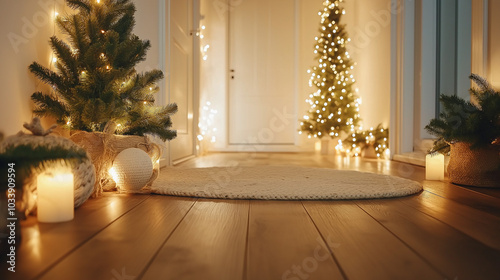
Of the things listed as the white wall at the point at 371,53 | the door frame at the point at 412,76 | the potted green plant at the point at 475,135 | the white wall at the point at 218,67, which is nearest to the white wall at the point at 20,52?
the potted green plant at the point at 475,135

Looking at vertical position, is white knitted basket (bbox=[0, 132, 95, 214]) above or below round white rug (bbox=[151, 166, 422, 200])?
above

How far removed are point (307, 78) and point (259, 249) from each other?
5.16m

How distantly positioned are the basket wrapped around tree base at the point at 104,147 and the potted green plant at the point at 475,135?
1445 millimetres

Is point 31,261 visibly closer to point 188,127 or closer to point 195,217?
point 195,217

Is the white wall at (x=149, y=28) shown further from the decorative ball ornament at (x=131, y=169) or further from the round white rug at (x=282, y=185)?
the decorative ball ornament at (x=131, y=169)

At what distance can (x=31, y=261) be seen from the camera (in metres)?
0.74

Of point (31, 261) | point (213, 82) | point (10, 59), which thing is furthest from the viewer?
point (213, 82)

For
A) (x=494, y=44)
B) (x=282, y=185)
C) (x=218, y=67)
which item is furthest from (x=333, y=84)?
(x=282, y=185)

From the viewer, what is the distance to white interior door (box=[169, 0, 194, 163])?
Answer: 3.18 meters

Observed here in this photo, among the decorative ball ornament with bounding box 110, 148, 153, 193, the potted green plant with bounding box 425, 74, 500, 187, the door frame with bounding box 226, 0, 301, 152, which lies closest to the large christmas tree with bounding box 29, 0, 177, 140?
the decorative ball ornament with bounding box 110, 148, 153, 193

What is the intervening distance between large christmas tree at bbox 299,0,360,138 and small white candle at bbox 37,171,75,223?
13.7 ft

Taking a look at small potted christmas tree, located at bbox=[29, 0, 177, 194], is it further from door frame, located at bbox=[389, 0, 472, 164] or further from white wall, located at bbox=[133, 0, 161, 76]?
door frame, located at bbox=[389, 0, 472, 164]

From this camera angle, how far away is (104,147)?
59.4 inches

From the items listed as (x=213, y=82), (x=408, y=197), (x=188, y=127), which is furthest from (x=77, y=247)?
(x=213, y=82)
